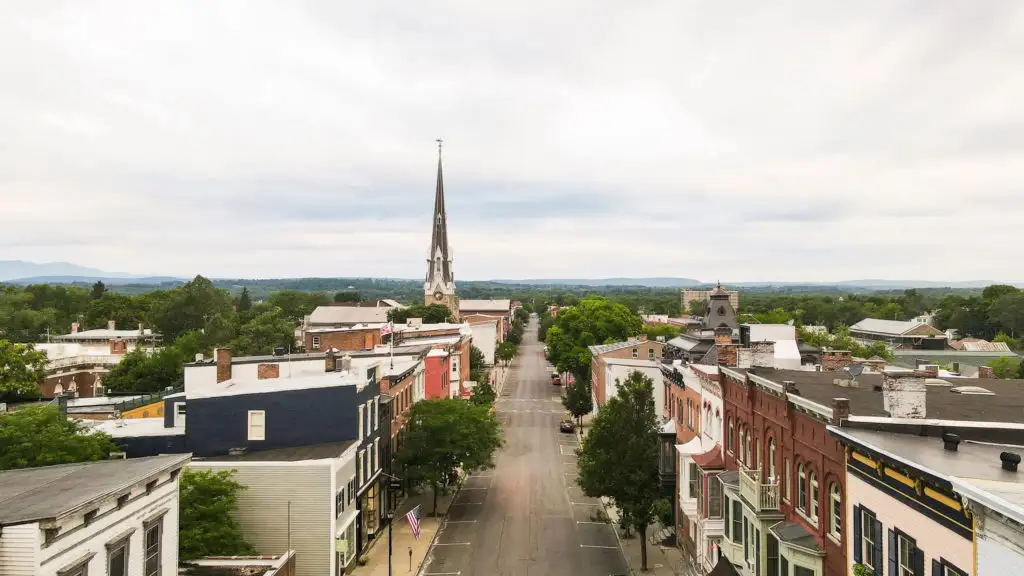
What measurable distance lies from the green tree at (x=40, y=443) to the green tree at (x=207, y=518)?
5316 mm

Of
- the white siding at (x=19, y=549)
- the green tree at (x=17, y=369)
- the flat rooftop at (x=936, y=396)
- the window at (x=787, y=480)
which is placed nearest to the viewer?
the white siding at (x=19, y=549)

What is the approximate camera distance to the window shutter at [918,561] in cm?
1439

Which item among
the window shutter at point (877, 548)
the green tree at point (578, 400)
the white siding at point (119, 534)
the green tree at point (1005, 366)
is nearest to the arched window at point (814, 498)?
the window shutter at point (877, 548)

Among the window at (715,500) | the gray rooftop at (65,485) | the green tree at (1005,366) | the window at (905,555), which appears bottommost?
the window at (715,500)

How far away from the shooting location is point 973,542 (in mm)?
12367

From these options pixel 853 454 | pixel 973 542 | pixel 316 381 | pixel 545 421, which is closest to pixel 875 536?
pixel 853 454

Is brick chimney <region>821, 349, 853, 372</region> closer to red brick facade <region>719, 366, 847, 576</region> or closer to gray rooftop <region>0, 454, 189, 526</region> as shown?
red brick facade <region>719, 366, 847, 576</region>

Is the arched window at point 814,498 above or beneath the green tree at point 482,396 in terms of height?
above

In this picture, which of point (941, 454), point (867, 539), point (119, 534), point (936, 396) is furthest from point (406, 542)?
point (941, 454)

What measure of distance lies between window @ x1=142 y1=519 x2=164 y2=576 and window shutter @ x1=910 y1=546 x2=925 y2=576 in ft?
62.1

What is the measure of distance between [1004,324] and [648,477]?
5212 inches

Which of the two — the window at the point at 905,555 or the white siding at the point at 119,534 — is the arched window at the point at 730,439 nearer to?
the window at the point at 905,555

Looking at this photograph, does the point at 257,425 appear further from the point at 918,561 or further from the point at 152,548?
the point at 918,561

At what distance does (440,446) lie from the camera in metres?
41.2
